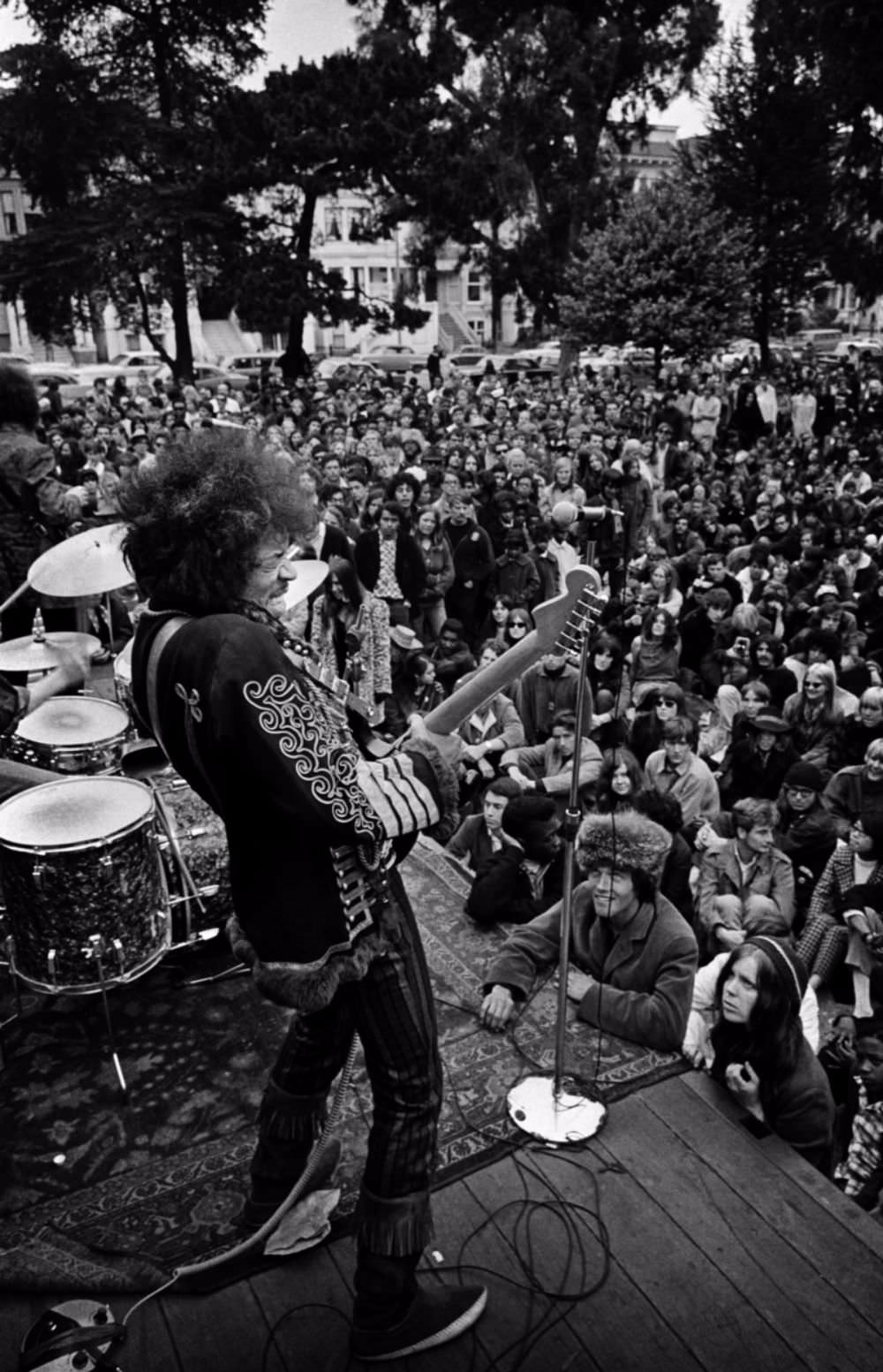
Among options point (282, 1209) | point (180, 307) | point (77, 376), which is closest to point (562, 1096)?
point (282, 1209)

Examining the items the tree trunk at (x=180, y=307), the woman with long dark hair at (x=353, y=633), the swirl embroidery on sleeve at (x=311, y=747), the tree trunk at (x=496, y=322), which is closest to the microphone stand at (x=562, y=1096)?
the swirl embroidery on sleeve at (x=311, y=747)

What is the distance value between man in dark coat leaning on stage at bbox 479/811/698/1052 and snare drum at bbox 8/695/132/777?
148 centimetres

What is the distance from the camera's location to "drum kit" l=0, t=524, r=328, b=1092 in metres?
2.99

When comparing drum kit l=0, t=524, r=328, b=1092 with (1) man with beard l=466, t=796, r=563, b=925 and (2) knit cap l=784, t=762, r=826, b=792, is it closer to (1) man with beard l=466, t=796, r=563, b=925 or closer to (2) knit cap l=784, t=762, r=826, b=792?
(1) man with beard l=466, t=796, r=563, b=925

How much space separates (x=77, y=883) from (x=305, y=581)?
52.2 inches

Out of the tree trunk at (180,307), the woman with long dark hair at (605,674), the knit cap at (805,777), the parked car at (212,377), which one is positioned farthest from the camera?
the parked car at (212,377)

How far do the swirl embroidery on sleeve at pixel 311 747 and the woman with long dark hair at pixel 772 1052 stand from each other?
1644mm

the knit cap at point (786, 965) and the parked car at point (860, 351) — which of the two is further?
the parked car at point (860, 351)

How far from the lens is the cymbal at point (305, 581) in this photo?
146 inches

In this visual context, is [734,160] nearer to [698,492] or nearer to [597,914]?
[698,492]

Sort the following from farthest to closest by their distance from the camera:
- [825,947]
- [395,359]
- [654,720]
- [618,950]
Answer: [395,359]
[654,720]
[825,947]
[618,950]

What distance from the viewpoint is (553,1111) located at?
2.99m

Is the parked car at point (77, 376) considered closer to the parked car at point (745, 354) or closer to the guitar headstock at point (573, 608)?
the parked car at point (745, 354)

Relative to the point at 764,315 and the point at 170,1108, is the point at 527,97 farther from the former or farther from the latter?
the point at 170,1108
